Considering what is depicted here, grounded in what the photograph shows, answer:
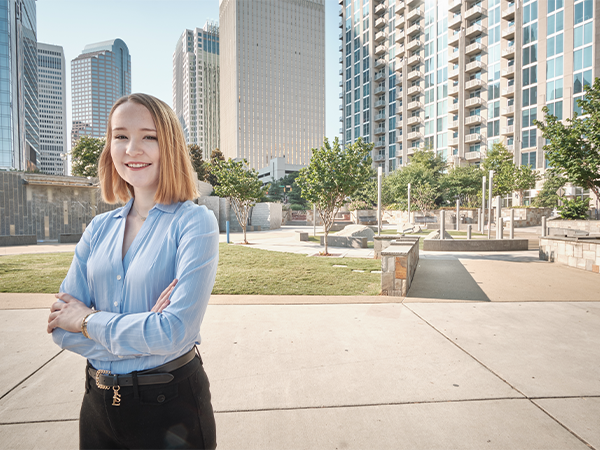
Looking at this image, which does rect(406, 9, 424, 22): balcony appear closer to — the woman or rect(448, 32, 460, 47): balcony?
rect(448, 32, 460, 47): balcony

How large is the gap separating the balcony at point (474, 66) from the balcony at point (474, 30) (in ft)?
13.5

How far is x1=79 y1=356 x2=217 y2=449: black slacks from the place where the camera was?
124cm

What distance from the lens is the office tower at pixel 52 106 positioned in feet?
510

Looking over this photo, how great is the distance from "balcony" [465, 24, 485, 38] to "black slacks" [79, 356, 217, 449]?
61.3 metres

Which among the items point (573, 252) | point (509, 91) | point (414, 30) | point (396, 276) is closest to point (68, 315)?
point (396, 276)

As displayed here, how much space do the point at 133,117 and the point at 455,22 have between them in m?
63.4

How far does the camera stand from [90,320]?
123 centimetres

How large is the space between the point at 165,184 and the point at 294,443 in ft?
6.31

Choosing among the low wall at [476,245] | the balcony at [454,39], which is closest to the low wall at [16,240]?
the low wall at [476,245]

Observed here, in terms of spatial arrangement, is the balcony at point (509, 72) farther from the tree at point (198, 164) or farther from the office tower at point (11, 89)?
the office tower at point (11, 89)

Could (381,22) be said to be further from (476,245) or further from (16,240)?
(16,240)

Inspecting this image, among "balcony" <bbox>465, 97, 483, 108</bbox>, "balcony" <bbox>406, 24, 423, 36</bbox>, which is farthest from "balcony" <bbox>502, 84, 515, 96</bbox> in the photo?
"balcony" <bbox>406, 24, 423, 36</bbox>

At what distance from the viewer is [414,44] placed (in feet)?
195

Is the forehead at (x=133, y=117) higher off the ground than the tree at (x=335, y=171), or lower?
lower
